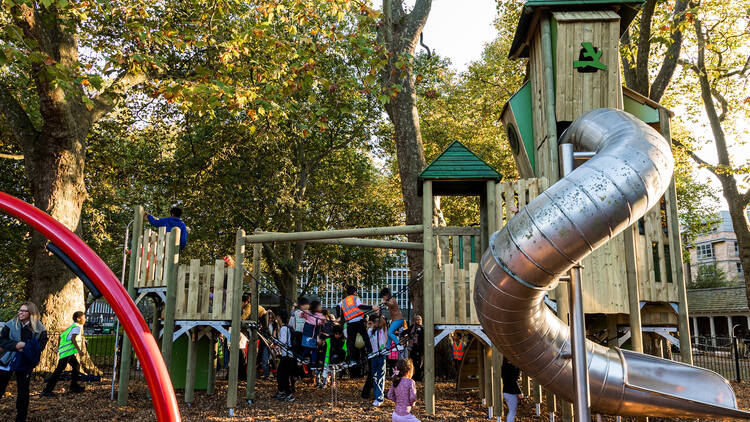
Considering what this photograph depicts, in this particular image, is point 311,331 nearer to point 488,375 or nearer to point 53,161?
point 488,375

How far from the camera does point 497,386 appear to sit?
7.90 m

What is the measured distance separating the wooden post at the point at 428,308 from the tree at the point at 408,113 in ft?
14.5

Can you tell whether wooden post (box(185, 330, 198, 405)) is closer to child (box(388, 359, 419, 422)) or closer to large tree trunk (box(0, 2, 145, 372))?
large tree trunk (box(0, 2, 145, 372))

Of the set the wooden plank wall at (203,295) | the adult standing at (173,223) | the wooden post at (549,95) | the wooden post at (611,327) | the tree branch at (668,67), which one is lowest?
A: the wooden post at (611,327)

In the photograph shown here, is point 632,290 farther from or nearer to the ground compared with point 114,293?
farther from the ground

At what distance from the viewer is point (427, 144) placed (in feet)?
82.8

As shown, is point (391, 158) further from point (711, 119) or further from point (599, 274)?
Answer: point (599, 274)

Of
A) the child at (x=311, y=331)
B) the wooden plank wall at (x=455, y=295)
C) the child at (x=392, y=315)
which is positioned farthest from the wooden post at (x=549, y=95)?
the child at (x=311, y=331)

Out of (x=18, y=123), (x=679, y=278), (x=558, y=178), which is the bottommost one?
(x=679, y=278)

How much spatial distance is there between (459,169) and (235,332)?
4496 millimetres

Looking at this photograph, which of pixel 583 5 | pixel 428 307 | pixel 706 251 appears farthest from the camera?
pixel 706 251

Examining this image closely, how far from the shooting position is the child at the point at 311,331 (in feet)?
33.8

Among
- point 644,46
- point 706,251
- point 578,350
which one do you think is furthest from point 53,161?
point 706,251

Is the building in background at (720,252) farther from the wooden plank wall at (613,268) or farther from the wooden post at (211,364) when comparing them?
the wooden post at (211,364)
